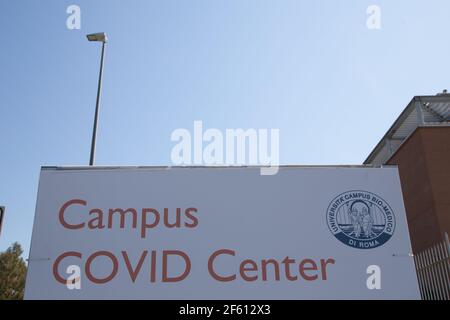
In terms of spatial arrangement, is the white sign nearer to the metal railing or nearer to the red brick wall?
the metal railing

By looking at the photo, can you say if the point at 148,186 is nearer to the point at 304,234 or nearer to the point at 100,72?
the point at 304,234

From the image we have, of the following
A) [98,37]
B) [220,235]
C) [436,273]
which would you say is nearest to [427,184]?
[436,273]

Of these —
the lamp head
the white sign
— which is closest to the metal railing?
the white sign

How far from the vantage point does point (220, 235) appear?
6.73 meters

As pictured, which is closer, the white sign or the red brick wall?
the white sign

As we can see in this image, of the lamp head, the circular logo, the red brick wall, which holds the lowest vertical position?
the circular logo

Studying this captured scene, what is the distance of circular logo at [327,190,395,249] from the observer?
6.77 m

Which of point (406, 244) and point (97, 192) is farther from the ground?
point (97, 192)

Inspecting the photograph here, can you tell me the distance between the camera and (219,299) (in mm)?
6367

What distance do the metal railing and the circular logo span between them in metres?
1.21

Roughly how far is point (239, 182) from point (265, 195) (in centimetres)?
52

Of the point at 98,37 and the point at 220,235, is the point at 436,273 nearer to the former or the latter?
the point at 220,235
